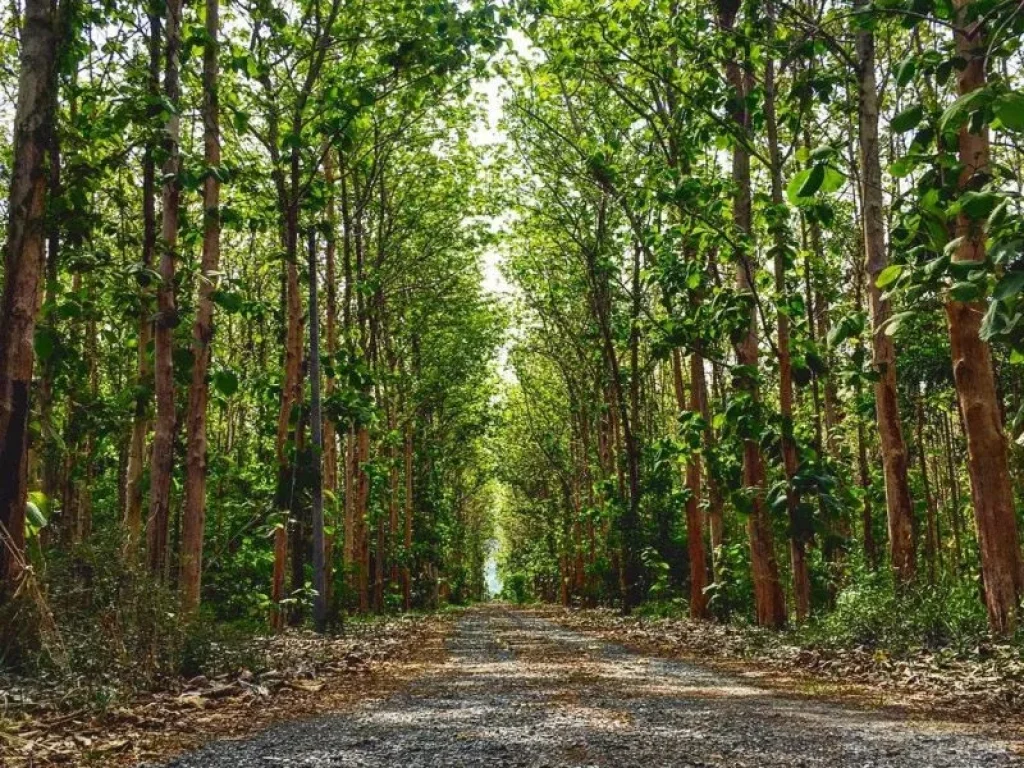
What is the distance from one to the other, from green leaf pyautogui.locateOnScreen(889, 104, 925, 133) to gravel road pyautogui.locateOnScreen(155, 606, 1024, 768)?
127 inches

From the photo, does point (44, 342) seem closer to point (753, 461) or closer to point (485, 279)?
point (753, 461)

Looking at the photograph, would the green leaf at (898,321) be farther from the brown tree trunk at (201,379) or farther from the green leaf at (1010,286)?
the brown tree trunk at (201,379)

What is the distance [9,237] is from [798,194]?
6.40 metres

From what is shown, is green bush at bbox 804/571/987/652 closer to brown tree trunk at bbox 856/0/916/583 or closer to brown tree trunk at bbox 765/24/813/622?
brown tree trunk at bbox 856/0/916/583

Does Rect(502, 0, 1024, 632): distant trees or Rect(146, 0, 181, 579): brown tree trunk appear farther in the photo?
Rect(146, 0, 181, 579): brown tree trunk

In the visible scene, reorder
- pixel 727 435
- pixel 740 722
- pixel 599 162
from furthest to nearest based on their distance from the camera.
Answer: pixel 599 162 < pixel 727 435 < pixel 740 722

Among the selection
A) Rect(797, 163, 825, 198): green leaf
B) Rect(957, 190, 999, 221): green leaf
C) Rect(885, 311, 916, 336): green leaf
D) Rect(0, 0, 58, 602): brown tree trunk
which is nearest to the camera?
Rect(957, 190, 999, 221): green leaf

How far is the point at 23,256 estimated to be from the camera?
286 inches

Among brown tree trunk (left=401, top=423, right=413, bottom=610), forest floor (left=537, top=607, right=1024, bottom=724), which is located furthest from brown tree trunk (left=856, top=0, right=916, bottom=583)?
brown tree trunk (left=401, top=423, right=413, bottom=610)

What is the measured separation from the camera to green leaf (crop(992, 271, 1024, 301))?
9.87ft

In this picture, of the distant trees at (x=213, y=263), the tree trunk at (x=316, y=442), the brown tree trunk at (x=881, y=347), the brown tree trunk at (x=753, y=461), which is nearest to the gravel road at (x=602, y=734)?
the distant trees at (x=213, y=263)

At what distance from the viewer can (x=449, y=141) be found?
2364 centimetres

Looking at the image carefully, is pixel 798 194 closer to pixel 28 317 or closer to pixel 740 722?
pixel 740 722

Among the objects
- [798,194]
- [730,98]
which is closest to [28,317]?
[798,194]
